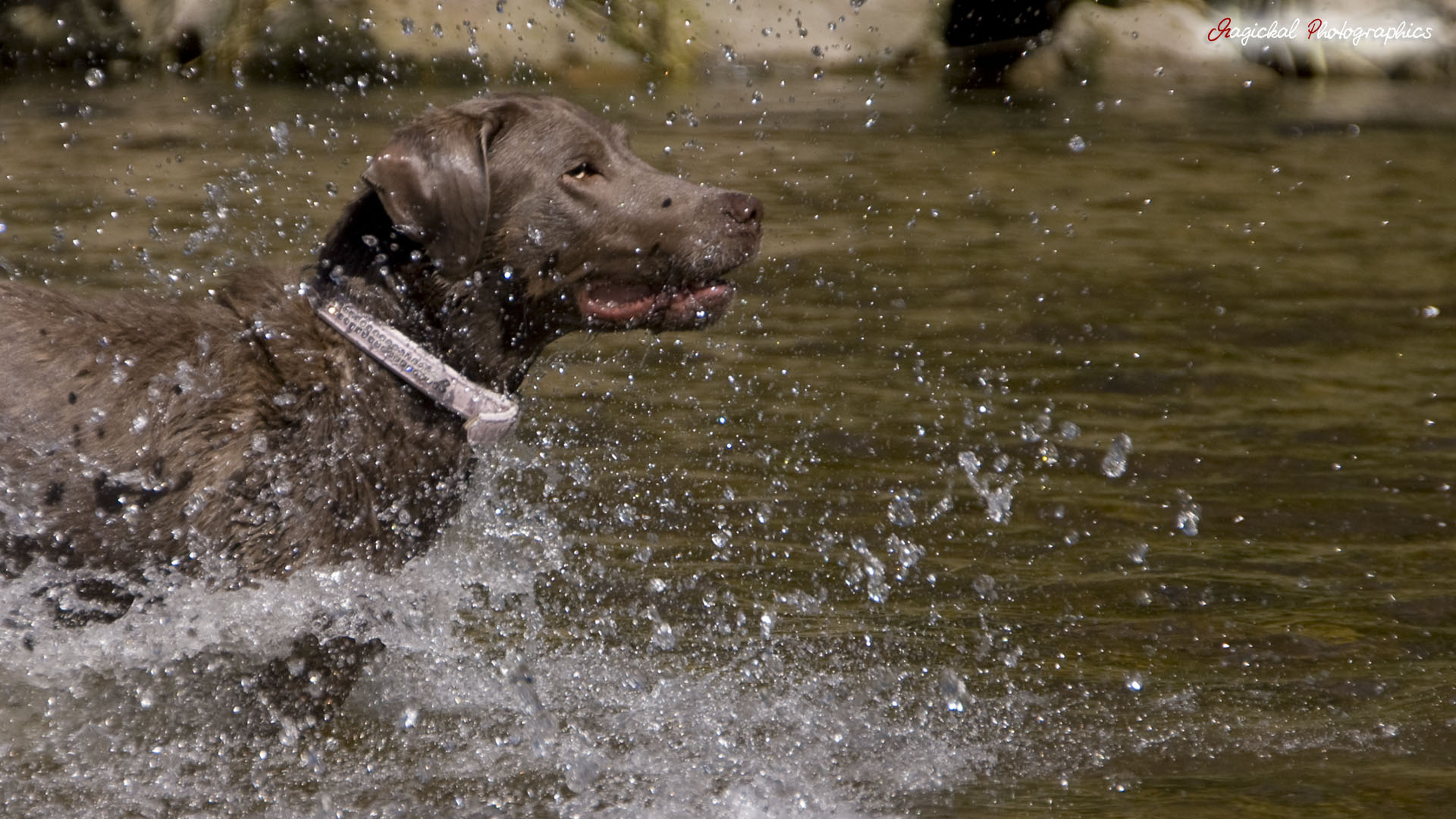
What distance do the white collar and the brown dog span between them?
0.03m

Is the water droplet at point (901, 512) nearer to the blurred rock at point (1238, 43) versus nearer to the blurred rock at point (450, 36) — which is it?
the blurred rock at point (450, 36)

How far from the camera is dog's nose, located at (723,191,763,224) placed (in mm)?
4664

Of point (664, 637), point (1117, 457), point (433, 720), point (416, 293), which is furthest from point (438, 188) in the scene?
point (1117, 457)

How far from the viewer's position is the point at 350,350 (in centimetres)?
435

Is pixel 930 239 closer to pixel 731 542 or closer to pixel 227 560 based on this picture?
pixel 731 542

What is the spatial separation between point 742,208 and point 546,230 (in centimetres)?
57

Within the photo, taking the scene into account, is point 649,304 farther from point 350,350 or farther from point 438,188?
point 350,350

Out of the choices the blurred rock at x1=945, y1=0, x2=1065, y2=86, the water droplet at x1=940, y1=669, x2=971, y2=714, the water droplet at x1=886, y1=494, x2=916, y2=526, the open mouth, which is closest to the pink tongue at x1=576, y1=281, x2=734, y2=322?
the open mouth

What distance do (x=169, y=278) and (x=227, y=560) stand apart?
4948 mm

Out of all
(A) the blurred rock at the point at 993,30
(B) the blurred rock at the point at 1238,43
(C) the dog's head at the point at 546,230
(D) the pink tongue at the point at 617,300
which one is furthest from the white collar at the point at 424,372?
(A) the blurred rock at the point at 993,30

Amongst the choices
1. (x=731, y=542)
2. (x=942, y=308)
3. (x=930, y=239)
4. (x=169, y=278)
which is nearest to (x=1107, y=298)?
(x=942, y=308)

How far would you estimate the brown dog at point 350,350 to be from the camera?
4184 mm

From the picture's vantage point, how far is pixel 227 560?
4.20 metres

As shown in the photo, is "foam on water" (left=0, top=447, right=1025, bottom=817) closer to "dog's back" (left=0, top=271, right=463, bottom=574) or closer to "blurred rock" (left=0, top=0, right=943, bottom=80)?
"dog's back" (left=0, top=271, right=463, bottom=574)
